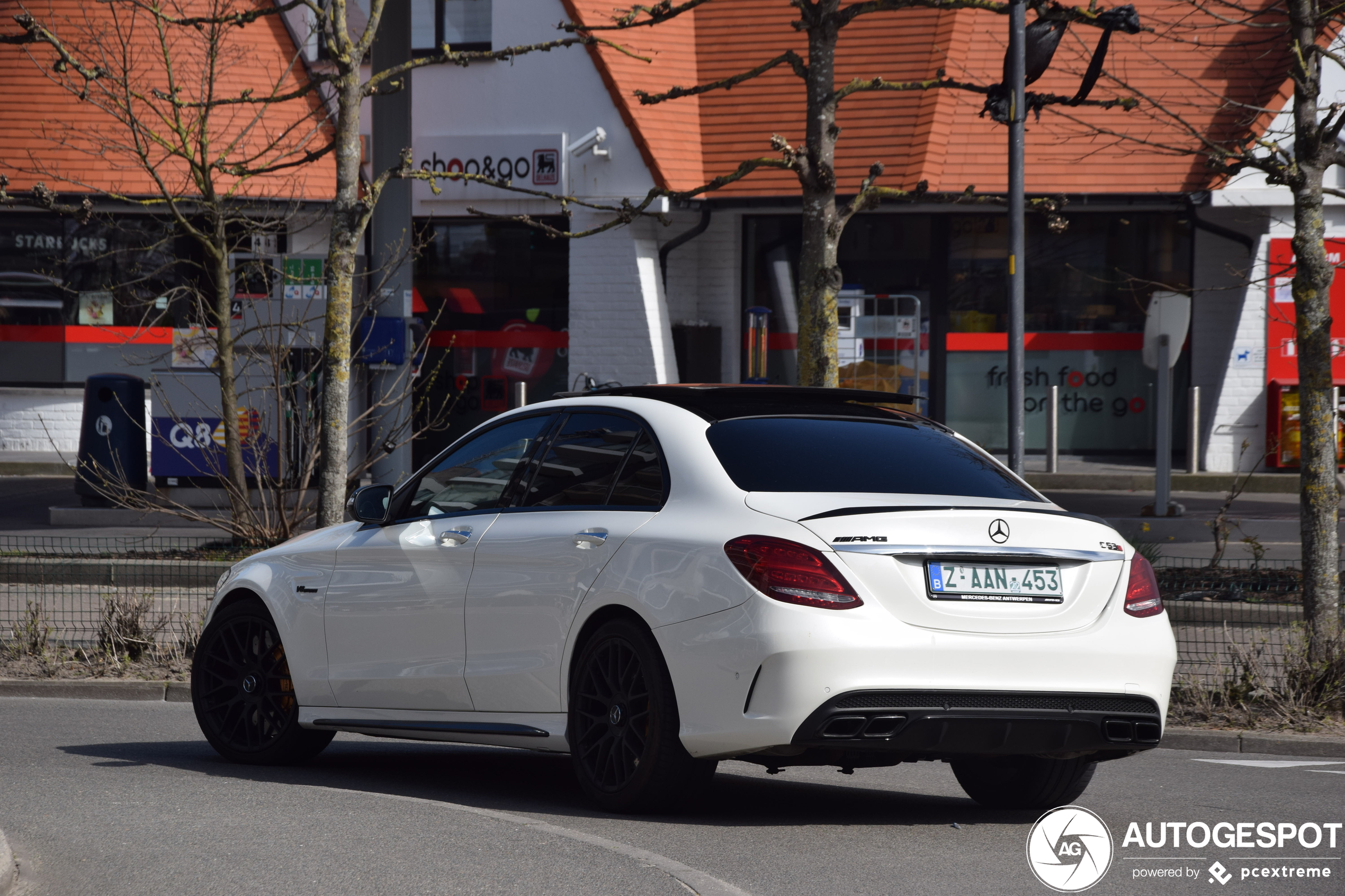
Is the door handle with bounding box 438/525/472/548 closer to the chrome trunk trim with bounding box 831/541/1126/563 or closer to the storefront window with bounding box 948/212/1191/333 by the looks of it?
the chrome trunk trim with bounding box 831/541/1126/563

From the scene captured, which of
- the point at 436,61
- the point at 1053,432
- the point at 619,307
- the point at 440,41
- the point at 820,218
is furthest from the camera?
Answer: the point at 440,41

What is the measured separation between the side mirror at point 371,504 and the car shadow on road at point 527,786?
1114 mm

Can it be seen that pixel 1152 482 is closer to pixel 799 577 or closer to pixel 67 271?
pixel 67 271

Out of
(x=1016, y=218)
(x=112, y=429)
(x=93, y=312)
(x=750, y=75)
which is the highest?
(x=750, y=75)

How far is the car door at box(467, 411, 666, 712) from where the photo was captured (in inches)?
249

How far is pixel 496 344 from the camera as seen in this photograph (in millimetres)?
23719

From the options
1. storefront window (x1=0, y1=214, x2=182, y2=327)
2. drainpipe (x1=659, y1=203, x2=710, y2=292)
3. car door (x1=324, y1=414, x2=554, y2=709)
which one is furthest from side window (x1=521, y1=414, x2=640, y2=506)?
storefront window (x1=0, y1=214, x2=182, y2=327)

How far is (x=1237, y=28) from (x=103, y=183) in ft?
47.8

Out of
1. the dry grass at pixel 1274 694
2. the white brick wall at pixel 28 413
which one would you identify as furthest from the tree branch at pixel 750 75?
the white brick wall at pixel 28 413

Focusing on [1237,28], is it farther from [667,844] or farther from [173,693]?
[667,844]

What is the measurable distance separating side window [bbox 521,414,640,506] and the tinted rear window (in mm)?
445

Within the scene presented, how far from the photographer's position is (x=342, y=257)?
42.8 feet

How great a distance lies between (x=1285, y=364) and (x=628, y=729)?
58.4 feet

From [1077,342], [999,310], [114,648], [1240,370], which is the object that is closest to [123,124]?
[999,310]
